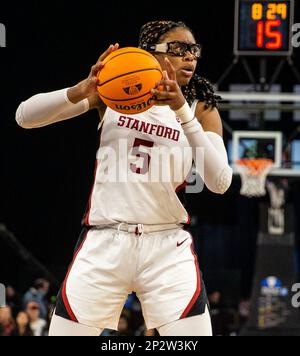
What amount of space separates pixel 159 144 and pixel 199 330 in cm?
89

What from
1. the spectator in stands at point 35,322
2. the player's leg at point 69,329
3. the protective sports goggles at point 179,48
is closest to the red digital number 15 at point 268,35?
the spectator in stands at point 35,322

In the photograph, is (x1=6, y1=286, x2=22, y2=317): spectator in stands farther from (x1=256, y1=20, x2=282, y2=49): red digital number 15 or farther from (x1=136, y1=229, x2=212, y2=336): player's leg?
(x1=136, y1=229, x2=212, y2=336): player's leg

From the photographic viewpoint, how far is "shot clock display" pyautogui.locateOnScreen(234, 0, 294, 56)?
33.4 feet

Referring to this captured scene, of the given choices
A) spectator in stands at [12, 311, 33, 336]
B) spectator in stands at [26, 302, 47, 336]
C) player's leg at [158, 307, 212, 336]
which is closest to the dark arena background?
spectator in stands at [12, 311, 33, 336]

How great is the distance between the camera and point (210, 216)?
75.4 ft

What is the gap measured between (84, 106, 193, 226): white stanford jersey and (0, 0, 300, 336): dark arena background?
577 cm

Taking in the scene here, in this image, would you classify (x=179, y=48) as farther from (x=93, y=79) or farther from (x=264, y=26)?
(x=264, y=26)

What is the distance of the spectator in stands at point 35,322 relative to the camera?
32.5 ft

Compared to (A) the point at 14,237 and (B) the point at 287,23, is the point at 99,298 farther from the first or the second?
(A) the point at 14,237

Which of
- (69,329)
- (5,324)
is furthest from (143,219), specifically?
(5,324)

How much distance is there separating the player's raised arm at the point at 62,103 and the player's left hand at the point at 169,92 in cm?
31

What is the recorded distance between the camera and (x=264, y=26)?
33.8 ft

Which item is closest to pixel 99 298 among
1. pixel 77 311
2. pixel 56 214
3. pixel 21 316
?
pixel 77 311

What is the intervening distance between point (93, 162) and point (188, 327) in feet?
49.4
